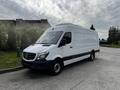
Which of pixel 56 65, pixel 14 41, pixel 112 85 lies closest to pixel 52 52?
pixel 56 65

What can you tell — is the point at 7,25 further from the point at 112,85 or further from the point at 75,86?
the point at 112,85

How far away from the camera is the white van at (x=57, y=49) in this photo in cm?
594

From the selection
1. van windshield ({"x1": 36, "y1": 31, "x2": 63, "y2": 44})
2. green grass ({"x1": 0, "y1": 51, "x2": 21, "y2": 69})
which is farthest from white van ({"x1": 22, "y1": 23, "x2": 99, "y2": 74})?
green grass ({"x1": 0, "y1": 51, "x2": 21, "y2": 69})

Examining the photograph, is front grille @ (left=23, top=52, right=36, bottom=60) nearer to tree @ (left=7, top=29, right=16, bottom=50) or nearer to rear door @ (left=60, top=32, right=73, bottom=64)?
rear door @ (left=60, top=32, right=73, bottom=64)

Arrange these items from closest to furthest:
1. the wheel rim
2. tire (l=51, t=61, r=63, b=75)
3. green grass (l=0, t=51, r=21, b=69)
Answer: tire (l=51, t=61, r=63, b=75)
the wheel rim
green grass (l=0, t=51, r=21, b=69)

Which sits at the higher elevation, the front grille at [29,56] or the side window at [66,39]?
the side window at [66,39]

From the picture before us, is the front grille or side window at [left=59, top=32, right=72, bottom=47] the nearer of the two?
the front grille

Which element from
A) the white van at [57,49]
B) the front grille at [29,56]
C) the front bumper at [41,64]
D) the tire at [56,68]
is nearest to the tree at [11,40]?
the white van at [57,49]

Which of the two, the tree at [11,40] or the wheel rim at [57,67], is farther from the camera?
the tree at [11,40]

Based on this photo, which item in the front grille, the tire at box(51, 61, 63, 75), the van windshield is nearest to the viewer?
the front grille

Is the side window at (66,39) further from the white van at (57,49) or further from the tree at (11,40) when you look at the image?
the tree at (11,40)

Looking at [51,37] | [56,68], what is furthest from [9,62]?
[56,68]

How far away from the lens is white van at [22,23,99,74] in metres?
5.94

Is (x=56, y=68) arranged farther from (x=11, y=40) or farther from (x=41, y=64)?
(x=11, y=40)
